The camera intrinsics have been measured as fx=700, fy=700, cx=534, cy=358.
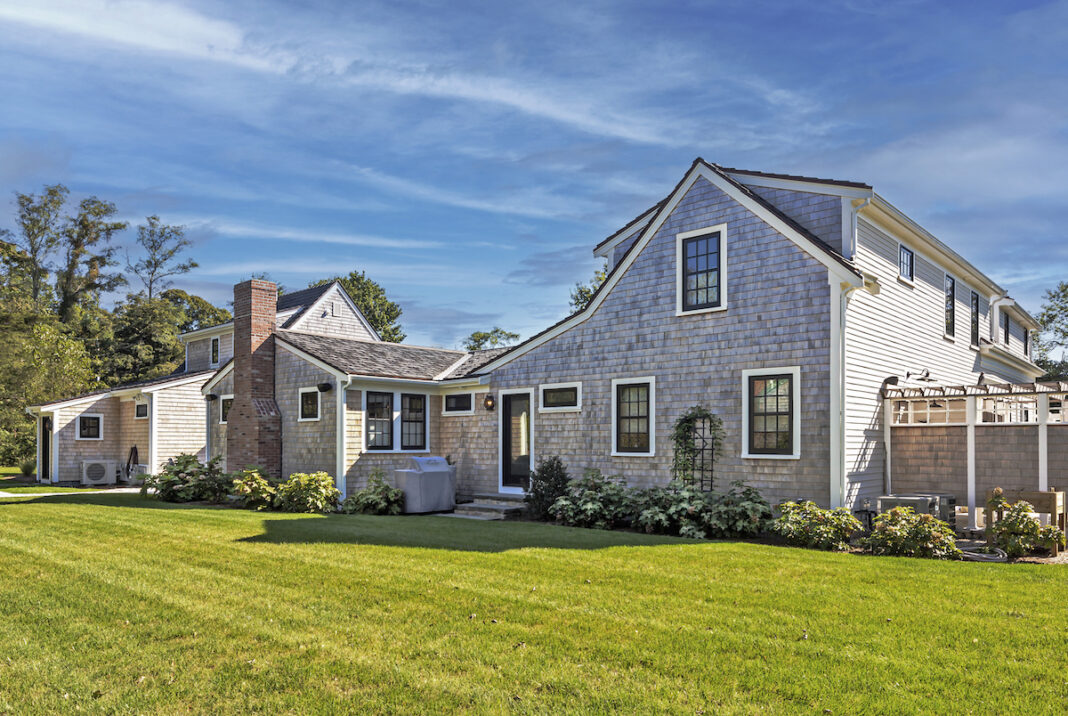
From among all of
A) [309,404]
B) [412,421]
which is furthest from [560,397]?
[309,404]

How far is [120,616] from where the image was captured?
5965mm

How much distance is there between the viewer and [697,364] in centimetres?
1288

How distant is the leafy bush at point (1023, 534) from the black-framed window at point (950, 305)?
315 inches

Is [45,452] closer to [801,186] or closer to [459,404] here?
[459,404]

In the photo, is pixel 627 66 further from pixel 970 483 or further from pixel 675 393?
pixel 970 483

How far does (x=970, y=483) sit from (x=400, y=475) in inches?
404

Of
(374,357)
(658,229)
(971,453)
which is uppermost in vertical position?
(658,229)

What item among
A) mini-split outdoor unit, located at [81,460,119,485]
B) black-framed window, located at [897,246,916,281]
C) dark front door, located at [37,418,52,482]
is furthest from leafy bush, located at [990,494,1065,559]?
dark front door, located at [37,418,52,482]

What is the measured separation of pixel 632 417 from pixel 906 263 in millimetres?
6408

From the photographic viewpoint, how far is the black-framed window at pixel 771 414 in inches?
459

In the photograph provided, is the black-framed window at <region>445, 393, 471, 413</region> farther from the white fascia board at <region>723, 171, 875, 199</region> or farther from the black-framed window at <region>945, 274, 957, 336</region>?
the black-framed window at <region>945, 274, 957, 336</region>

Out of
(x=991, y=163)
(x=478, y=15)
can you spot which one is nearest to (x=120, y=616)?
(x=478, y=15)

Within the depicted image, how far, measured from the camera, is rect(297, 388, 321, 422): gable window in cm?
1722

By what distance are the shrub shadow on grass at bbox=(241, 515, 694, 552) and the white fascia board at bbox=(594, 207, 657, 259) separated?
7.14 m
